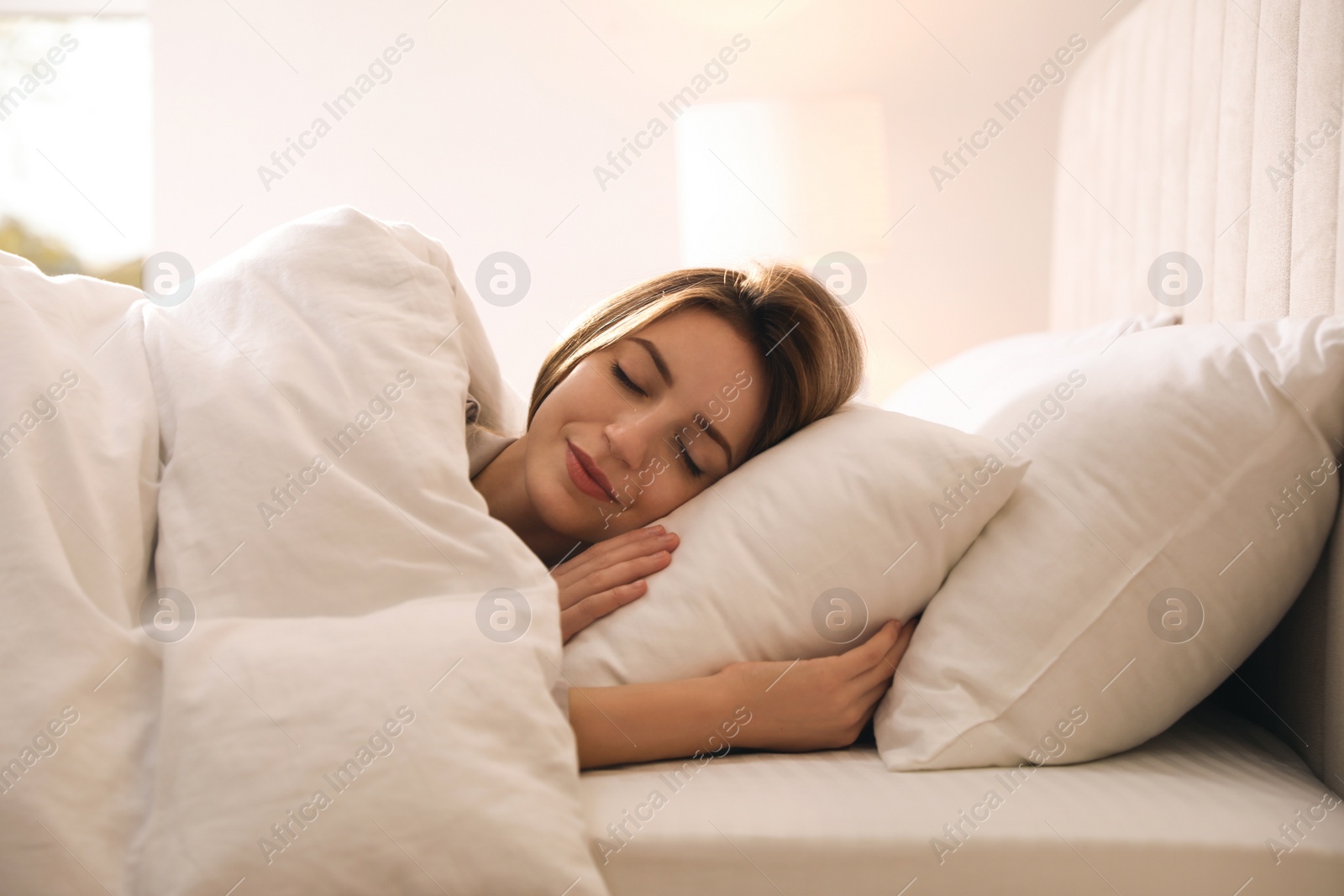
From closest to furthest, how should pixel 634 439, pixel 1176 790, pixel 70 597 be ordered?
1. pixel 70 597
2. pixel 1176 790
3. pixel 634 439

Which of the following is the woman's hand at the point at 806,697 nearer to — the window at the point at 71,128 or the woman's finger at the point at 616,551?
the woman's finger at the point at 616,551

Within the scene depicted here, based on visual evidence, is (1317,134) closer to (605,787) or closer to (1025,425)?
(1025,425)

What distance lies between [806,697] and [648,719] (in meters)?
0.15

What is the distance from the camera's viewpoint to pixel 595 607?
0.88 meters

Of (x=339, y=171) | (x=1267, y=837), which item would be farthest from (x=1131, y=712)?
(x=339, y=171)

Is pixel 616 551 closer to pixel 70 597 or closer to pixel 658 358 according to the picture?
pixel 658 358

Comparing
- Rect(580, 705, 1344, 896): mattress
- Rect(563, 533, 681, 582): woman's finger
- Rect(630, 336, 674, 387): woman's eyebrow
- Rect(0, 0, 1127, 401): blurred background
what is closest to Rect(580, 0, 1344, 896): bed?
Rect(580, 705, 1344, 896): mattress

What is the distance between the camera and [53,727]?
0.62 meters

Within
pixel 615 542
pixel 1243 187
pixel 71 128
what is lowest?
pixel 615 542

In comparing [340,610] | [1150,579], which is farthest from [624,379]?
[1150,579]

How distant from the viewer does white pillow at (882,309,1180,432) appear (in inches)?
42.1

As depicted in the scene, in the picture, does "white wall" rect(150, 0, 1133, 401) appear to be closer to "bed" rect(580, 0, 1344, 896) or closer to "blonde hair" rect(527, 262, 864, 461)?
"bed" rect(580, 0, 1344, 896)

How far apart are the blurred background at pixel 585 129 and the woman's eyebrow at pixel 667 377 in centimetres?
118

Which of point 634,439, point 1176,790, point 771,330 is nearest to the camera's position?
point 1176,790
